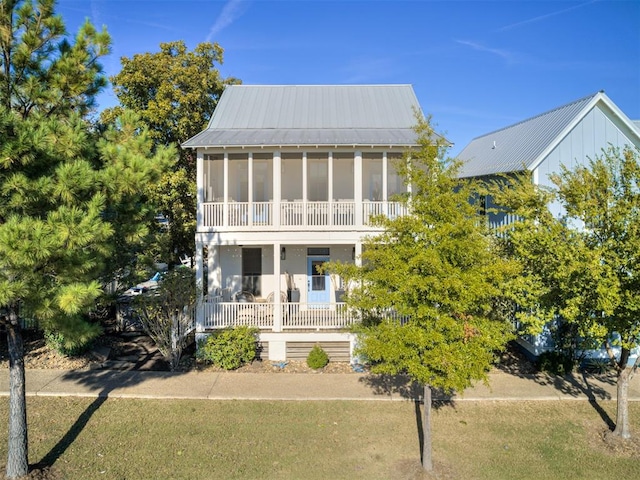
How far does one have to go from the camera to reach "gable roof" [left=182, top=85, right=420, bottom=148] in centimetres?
1430

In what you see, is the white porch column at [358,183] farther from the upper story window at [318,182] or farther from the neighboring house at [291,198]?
the upper story window at [318,182]

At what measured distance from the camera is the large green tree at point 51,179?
654cm

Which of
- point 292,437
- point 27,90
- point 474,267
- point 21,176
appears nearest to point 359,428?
point 292,437

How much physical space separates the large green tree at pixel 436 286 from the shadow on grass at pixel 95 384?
20.6 ft

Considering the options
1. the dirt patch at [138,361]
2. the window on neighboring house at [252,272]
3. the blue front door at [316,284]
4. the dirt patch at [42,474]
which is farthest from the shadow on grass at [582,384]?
the dirt patch at [42,474]

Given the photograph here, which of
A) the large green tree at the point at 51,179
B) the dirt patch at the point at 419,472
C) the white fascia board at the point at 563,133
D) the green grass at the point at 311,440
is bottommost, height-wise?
the dirt patch at the point at 419,472

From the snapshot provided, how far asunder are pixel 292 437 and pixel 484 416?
456 centimetres

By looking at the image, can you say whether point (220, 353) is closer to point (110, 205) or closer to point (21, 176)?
point (110, 205)

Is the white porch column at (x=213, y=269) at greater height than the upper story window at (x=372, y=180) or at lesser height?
lesser

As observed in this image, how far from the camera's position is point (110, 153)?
26.5 ft

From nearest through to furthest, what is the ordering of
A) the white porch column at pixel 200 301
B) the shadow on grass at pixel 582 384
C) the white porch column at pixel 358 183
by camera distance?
the shadow on grass at pixel 582 384 → the white porch column at pixel 200 301 → the white porch column at pixel 358 183

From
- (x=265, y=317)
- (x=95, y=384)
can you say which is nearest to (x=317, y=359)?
(x=265, y=317)

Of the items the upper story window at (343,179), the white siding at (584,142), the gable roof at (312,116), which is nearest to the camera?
the white siding at (584,142)

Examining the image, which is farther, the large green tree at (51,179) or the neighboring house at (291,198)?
the neighboring house at (291,198)
